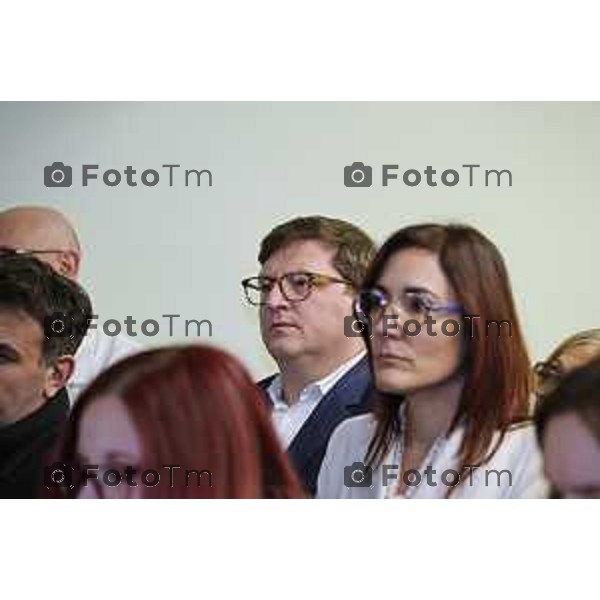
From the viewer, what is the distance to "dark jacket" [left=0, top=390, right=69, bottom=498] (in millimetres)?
2631

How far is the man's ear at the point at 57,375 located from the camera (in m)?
2.64

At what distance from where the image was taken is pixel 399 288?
2.62 metres

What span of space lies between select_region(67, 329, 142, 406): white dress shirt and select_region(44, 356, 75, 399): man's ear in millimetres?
10

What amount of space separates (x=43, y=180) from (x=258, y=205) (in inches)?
17.1

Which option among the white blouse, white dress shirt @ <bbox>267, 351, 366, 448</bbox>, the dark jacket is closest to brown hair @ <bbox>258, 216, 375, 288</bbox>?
white dress shirt @ <bbox>267, 351, 366, 448</bbox>
